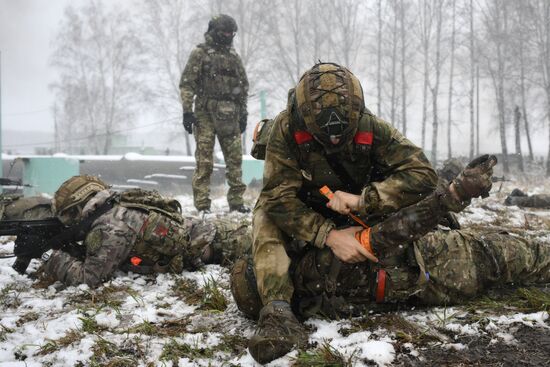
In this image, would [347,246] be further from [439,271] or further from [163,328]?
[163,328]

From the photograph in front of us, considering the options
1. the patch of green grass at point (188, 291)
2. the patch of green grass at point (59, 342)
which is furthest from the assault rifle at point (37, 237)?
the patch of green grass at point (59, 342)

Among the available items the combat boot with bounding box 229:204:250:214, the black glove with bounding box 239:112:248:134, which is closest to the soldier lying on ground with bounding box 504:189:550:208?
the combat boot with bounding box 229:204:250:214

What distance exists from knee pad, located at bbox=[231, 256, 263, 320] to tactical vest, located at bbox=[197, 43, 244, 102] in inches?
142

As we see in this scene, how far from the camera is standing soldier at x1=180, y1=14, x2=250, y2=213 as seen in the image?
18.1 feet

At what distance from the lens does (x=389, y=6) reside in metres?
19.0

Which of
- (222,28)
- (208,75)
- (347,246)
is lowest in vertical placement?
(347,246)

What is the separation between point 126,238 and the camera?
3.11 m

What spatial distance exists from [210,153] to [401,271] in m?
3.72

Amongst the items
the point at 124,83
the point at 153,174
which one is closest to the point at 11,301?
the point at 153,174

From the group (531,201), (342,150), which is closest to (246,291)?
(342,150)

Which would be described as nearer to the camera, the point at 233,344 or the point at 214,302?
the point at 233,344

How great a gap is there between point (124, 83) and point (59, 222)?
25368 millimetres

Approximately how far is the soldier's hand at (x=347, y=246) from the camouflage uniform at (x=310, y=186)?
5cm

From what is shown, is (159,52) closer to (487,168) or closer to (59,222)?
(59,222)
